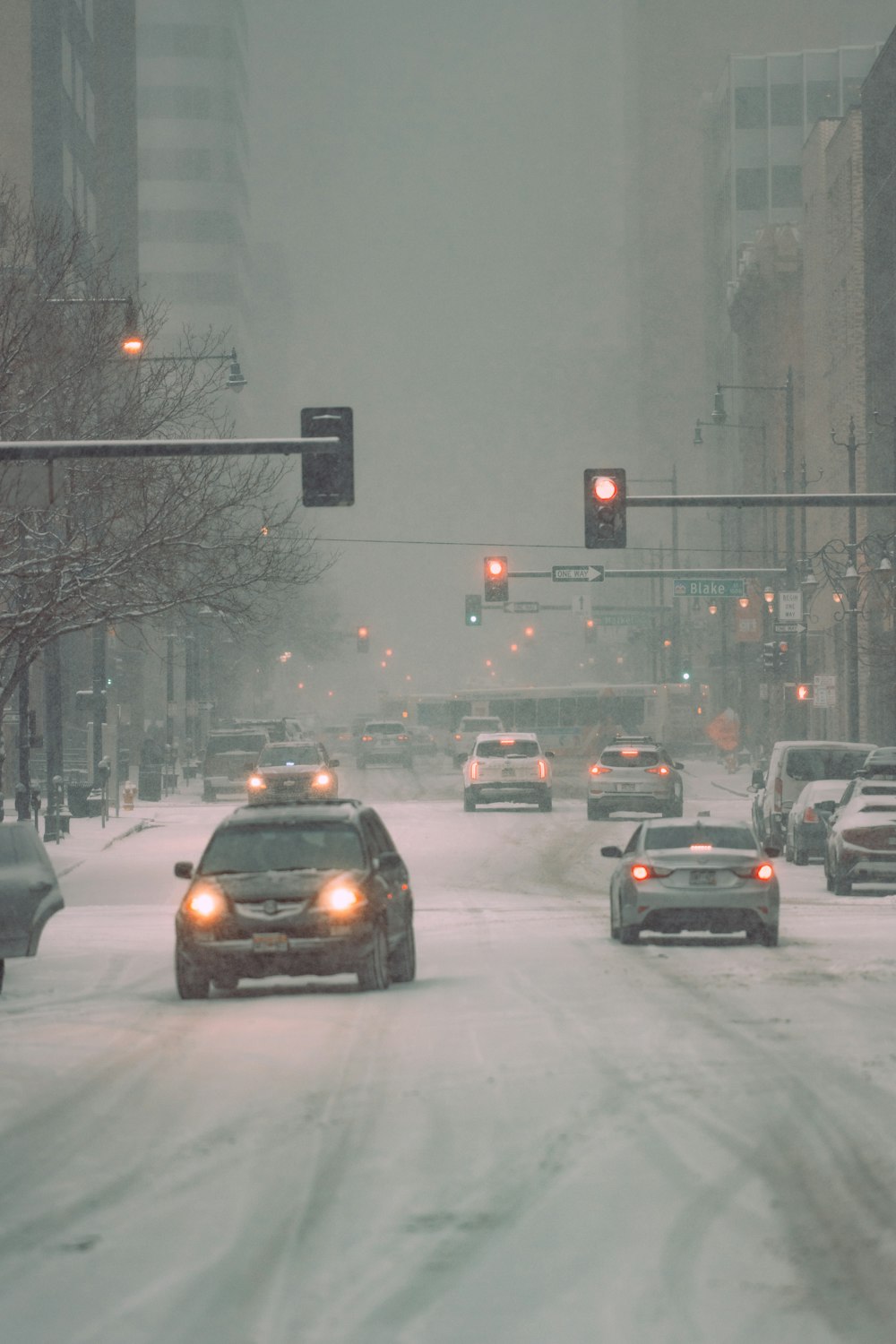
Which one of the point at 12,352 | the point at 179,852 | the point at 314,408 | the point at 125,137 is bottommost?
the point at 179,852

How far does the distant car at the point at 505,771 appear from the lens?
51.1m

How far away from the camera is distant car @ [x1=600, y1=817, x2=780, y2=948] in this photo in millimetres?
21094

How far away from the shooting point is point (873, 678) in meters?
71.4

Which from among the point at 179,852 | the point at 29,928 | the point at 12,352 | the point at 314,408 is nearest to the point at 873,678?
the point at 179,852

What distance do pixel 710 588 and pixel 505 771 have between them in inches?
799

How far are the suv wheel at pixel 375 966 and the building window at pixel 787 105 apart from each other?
15418 centimetres

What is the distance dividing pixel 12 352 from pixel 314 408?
946cm

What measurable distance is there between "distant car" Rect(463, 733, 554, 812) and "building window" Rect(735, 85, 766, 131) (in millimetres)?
122554

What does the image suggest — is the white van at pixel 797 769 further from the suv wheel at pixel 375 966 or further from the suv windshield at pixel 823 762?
the suv wheel at pixel 375 966

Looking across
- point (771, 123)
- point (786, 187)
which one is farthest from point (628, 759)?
point (771, 123)

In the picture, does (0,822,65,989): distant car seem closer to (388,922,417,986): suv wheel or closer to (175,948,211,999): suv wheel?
(175,948,211,999): suv wheel

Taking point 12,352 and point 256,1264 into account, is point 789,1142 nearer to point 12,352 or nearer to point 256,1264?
point 256,1264

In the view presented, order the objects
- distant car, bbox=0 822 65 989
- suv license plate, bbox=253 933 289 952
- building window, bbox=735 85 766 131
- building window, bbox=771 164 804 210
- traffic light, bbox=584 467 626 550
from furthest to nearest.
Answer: building window, bbox=735 85 766 131 → building window, bbox=771 164 804 210 → traffic light, bbox=584 467 626 550 → distant car, bbox=0 822 65 989 → suv license plate, bbox=253 933 289 952

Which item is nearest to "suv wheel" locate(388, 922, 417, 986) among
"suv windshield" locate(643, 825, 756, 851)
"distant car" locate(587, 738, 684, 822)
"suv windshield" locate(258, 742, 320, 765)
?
"suv windshield" locate(643, 825, 756, 851)
